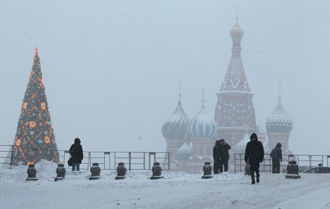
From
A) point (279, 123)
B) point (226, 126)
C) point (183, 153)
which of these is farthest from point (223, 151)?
point (279, 123)

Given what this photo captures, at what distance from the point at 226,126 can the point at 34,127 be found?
14194 cm

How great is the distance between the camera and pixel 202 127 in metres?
170

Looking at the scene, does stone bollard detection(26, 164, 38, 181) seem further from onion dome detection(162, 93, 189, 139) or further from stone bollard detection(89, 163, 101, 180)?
onion dome detection(162, 93, 189, 139)

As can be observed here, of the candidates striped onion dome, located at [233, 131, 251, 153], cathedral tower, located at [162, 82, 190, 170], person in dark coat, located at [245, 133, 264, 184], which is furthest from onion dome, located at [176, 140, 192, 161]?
person in dark coat, located at [245, 133, 264, 184]

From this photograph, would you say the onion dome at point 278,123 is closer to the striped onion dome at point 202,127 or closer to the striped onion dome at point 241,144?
the striped onion dome at point 241,144

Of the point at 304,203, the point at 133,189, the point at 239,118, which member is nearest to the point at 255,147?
the point at 133,189

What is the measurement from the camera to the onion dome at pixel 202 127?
6718 inches

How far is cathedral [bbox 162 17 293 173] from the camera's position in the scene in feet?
562

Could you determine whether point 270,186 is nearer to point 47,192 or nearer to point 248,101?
point 47,192

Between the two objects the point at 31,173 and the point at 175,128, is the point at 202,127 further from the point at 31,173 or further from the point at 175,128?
the point at 31,173

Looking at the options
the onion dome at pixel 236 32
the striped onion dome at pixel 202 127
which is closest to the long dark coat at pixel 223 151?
the striped onion dome at pixel 202 127

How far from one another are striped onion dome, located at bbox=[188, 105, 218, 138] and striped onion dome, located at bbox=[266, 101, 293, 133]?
19.9m

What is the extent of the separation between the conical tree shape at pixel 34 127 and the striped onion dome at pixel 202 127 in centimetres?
13395

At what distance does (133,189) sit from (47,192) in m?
2.47
